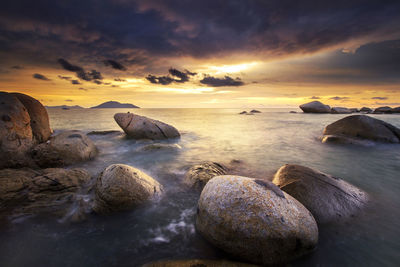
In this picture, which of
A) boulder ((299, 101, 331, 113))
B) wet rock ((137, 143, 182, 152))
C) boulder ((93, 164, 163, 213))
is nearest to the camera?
boulder ((93, 164, 163, 213))

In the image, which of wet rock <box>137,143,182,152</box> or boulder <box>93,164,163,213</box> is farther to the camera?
wet rock <box>137,143,182,152</box>

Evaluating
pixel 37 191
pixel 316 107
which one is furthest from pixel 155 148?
pixel 316 107

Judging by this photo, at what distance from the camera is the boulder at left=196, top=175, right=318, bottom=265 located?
237 centimetres

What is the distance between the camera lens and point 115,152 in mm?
8188

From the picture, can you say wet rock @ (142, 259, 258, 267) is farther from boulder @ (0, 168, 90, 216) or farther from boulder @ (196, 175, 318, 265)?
boulder @ (0, 168, 90, 216)

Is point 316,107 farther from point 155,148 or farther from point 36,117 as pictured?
point 36,117

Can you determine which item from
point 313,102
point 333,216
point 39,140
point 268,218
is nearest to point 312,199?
point 333,216

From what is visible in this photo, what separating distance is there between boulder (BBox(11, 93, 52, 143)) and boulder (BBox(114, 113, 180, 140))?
13.2 ft

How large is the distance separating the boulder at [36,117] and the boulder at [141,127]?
4.02 m

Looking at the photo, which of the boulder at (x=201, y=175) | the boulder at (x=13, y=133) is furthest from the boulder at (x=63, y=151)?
the boulder at (x=201, y=175)

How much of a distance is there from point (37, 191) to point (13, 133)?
8.55ft

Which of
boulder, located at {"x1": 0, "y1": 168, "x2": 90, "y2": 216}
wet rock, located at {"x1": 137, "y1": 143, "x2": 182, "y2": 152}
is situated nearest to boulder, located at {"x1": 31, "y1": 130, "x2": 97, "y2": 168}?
boulder, located at {"x1": 0, "y1": 168, "x2": 90, "y2": 216}

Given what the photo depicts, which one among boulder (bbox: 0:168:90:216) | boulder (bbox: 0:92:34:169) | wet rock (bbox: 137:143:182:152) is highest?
boulder (bbox: 0:92:34:169)

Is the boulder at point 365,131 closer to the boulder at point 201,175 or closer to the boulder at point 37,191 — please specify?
Answer: the boulder at point 201,175
